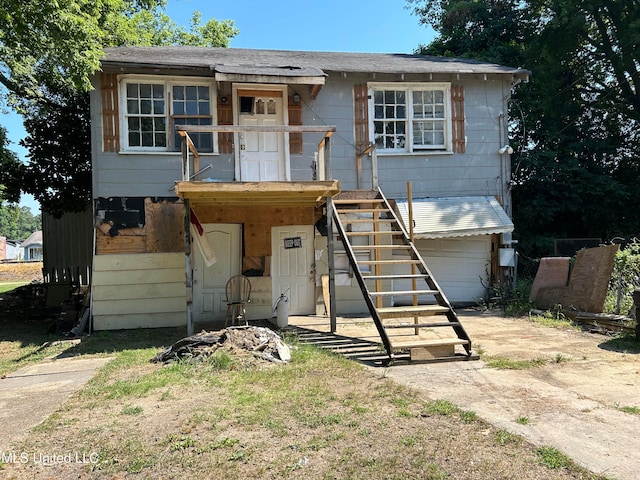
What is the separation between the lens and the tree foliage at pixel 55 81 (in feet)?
28.7

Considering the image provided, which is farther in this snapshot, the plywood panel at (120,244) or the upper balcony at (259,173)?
the plywood panel at (120,244)

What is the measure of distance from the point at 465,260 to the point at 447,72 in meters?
4.30

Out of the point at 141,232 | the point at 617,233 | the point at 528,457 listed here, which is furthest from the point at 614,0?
the point at 528,457

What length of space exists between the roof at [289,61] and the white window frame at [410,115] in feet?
Result: 1.33

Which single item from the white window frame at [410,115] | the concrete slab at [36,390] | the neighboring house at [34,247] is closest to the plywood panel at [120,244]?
the concrete slab at [36,390]

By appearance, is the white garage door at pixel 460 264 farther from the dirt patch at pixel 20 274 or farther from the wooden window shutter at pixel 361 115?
the dirt patch at pixel 20 274

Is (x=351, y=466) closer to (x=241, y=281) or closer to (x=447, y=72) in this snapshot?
(x=241, y=281)

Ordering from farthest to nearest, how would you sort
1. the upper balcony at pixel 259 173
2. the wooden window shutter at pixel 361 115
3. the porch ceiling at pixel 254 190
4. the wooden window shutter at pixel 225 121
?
the wooden window shutter at pixel 361 115 → the wooden window shutter at pixel 225 121 → the upper balcony at pixel 259 173 → the porch ceiling at pixel 254 190

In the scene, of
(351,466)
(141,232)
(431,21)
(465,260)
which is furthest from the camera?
(431,21)

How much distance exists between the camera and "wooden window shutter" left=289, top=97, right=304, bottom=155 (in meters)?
10.4

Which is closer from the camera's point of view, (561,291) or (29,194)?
(561,291)

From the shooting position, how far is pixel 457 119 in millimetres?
11250

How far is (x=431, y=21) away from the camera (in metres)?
21.1

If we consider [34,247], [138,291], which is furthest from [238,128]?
[34,247]
